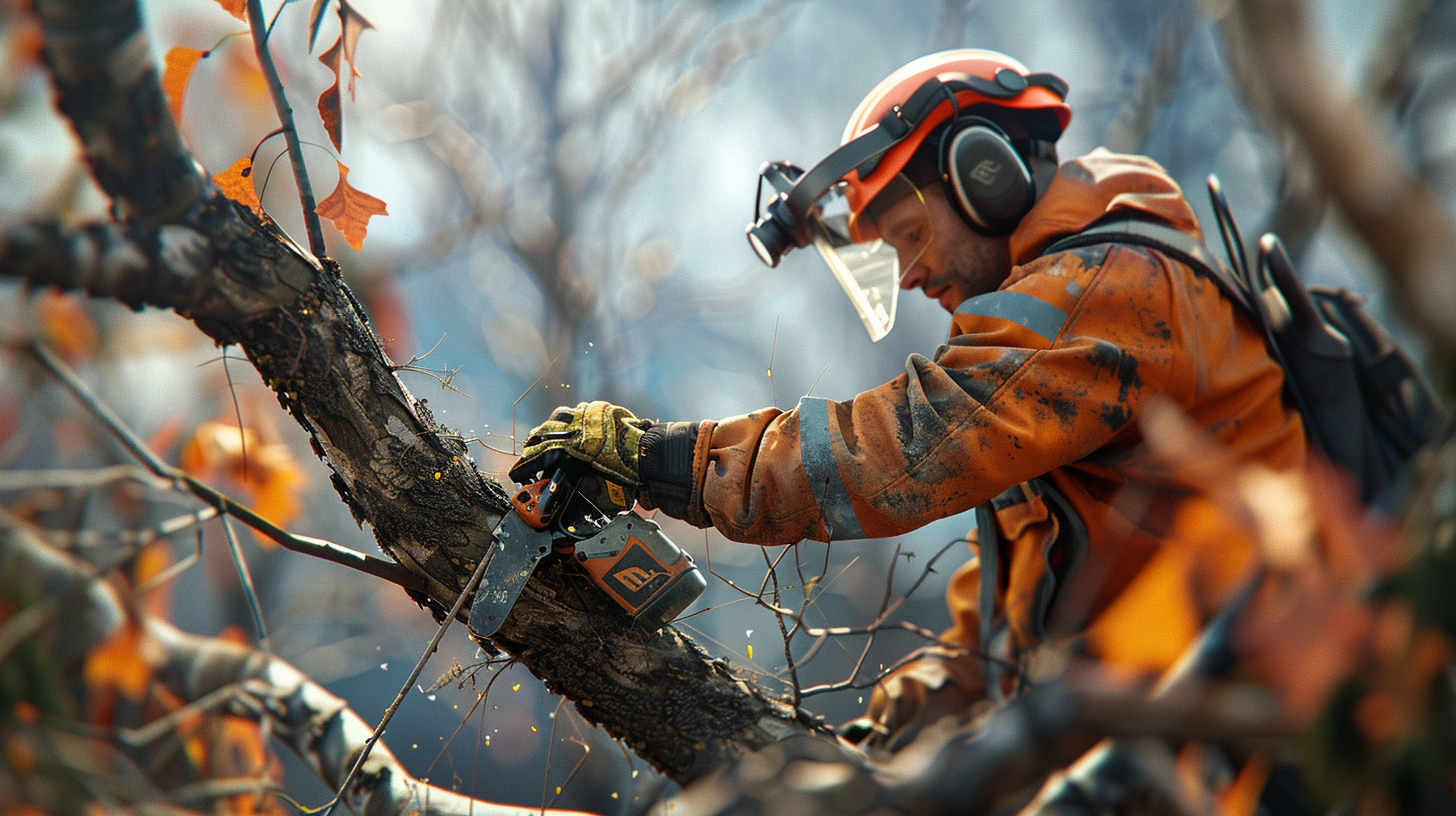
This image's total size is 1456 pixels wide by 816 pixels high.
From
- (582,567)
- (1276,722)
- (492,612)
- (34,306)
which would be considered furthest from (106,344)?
(1276,722)

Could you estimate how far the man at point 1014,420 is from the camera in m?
1.65

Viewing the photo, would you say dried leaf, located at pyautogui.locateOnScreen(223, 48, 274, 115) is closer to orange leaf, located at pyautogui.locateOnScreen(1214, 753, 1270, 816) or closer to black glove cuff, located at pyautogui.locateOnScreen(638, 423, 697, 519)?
black glove cuff, located at pyautogui.locateOnScreen(638, 423, 697, 519)

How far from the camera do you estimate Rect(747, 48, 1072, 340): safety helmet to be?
2027 mm

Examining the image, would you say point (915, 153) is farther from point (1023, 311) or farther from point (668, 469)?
point (668, 469)

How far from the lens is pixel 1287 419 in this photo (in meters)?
1.79

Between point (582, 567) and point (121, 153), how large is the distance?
1.06 metres

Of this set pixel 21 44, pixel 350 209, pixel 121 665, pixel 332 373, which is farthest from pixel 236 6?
pixel 121 665

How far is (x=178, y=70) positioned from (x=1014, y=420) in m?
1.73

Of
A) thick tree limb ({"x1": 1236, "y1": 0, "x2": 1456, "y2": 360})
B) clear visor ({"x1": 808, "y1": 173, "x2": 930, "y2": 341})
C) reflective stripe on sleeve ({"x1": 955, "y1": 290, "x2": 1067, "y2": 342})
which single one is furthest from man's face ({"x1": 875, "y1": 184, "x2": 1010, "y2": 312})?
thick tree limb ({"x1": 1236, "y1": 0, "x2": 1456, "y2": 360})

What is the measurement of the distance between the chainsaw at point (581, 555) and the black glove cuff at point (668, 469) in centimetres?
9

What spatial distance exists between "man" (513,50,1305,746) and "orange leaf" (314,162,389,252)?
593 mm

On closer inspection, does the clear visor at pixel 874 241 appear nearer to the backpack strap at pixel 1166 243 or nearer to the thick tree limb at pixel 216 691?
the backpack strap at pixel 1166 243

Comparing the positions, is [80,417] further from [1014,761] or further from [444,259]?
[444,259]

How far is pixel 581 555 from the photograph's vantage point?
5.28 feet
